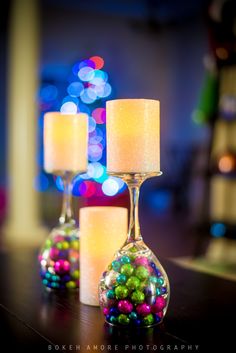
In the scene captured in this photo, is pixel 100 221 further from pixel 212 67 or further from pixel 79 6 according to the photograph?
pixel 79 6

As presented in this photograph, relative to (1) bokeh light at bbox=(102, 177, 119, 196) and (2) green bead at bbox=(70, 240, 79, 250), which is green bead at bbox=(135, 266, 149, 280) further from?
(1) bokeh light at bbox=(102, 177, 119, 196)

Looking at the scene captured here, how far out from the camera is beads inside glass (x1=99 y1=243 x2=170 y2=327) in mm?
967

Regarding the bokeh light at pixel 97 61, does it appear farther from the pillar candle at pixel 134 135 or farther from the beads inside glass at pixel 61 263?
the pillar candle at pixel 134 135

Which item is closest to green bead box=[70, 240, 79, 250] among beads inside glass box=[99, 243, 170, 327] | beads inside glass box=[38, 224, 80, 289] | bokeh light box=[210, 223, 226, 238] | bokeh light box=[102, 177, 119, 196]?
beads inside glass box=[38, 224, 80, 289]

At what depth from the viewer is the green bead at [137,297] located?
0.96 metres

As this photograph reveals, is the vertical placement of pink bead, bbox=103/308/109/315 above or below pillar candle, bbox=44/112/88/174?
below

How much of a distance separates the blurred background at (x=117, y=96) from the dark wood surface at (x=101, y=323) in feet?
7.63

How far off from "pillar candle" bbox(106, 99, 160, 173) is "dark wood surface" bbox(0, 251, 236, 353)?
0.30 metres

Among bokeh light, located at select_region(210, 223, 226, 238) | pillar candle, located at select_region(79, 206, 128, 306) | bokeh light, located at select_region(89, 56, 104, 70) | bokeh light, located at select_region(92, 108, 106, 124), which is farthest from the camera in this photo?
bokeh light, located at select_region(89, 56, 104, 70)

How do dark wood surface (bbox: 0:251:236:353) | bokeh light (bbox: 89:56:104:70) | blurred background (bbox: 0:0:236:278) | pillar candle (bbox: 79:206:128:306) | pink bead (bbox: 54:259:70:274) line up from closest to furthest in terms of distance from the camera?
dark wood surface (bbox: 0:251:236:353), pillar candle (bbox: 79:206:128:306), pink bead (bbox: 54:259:70:274), blurred background (bbox: 0:0:236:278), bokeh light (bbox: 89:56:104:70)

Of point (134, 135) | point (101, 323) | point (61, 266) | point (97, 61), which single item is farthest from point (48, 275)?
point (97, 61)

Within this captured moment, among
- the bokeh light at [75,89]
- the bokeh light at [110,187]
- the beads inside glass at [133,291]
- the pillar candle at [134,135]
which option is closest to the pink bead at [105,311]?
the beads inside glass at [133,291]

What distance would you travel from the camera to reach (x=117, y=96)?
296 inches

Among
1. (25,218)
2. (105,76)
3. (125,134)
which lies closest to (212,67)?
(25,218)
